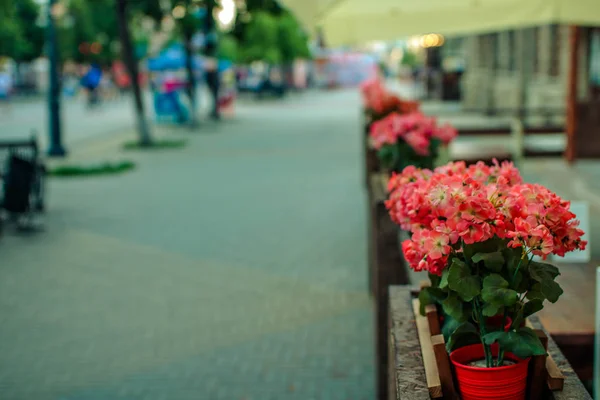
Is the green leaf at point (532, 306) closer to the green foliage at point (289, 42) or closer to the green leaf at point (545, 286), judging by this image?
the green leaf at point (545, 286)

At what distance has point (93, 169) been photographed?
1471 cm

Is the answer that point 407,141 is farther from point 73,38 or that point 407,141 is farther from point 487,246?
point 73,38

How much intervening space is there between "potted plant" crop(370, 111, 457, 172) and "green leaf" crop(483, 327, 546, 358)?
3442 mm

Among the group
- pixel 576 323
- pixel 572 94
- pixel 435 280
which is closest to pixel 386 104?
pixel 572 94

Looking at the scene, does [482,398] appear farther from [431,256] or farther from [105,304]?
[105,304]

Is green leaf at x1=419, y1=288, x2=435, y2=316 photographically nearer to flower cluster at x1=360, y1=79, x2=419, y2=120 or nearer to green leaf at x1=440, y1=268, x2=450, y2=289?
green leaf at x1=440, y1=268, x2=450, y2=289

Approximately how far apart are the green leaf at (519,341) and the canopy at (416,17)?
323 cm

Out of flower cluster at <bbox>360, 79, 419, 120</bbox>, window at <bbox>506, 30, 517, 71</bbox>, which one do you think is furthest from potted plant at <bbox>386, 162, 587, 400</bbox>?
window at <bbox>506, 30, 517, 71</bbox>

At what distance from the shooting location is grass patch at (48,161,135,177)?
14.3 metres

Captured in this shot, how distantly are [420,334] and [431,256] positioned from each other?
51 centimetres

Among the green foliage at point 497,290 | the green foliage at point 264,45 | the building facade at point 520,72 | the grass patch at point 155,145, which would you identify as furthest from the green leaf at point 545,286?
the green foliage at point 264,45

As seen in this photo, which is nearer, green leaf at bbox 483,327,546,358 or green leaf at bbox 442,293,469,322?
green leaf at bbox 483,327,546,358

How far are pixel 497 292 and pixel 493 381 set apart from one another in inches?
10.0

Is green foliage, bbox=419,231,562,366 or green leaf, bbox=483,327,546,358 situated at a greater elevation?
green foliage, bbox=419,231,562,366
